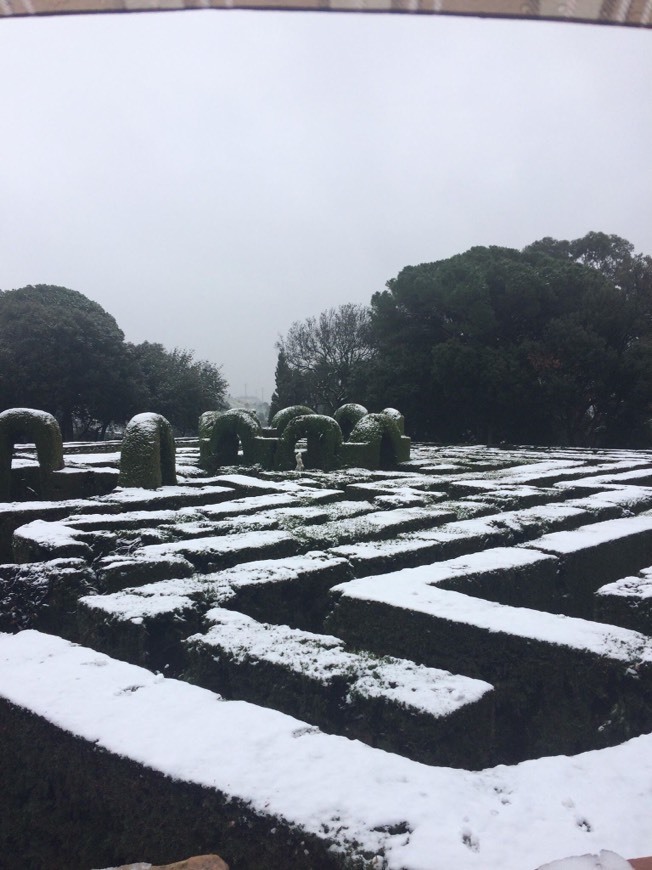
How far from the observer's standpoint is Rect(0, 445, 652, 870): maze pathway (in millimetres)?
1751

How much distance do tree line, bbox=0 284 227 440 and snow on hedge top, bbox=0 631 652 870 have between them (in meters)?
24.5

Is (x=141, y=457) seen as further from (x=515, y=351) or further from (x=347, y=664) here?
(x=515, y=351)

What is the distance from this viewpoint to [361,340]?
35.2m

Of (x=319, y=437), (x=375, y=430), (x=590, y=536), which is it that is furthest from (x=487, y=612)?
(x=375, y=430)

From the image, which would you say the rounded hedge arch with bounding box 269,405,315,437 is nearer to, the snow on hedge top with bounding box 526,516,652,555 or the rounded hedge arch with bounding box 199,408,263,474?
the rounded hedge arch with bounding box 199,408,263,474

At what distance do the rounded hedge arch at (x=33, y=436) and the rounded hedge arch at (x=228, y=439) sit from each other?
343 cm

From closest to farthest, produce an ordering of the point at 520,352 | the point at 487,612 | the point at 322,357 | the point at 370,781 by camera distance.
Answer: the point at 370,781, the point at 487,612, the point at 520,352, the point at 322,357

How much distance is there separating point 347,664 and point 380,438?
304 inches

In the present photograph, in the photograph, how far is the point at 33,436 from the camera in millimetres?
6684

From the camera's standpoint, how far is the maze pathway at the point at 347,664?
1751mm

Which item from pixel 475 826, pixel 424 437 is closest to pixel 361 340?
pixel 424 437

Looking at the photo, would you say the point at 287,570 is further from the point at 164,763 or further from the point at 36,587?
the point at 164,763

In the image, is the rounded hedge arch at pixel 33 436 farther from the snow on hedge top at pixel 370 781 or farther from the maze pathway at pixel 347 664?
the snow on hedge top at pixel 370 781

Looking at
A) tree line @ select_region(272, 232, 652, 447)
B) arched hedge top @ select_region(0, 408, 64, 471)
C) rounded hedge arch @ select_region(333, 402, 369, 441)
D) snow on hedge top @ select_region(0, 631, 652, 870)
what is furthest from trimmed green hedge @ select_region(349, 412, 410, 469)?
tree line @ select_region(272, 232, 652, 447)
